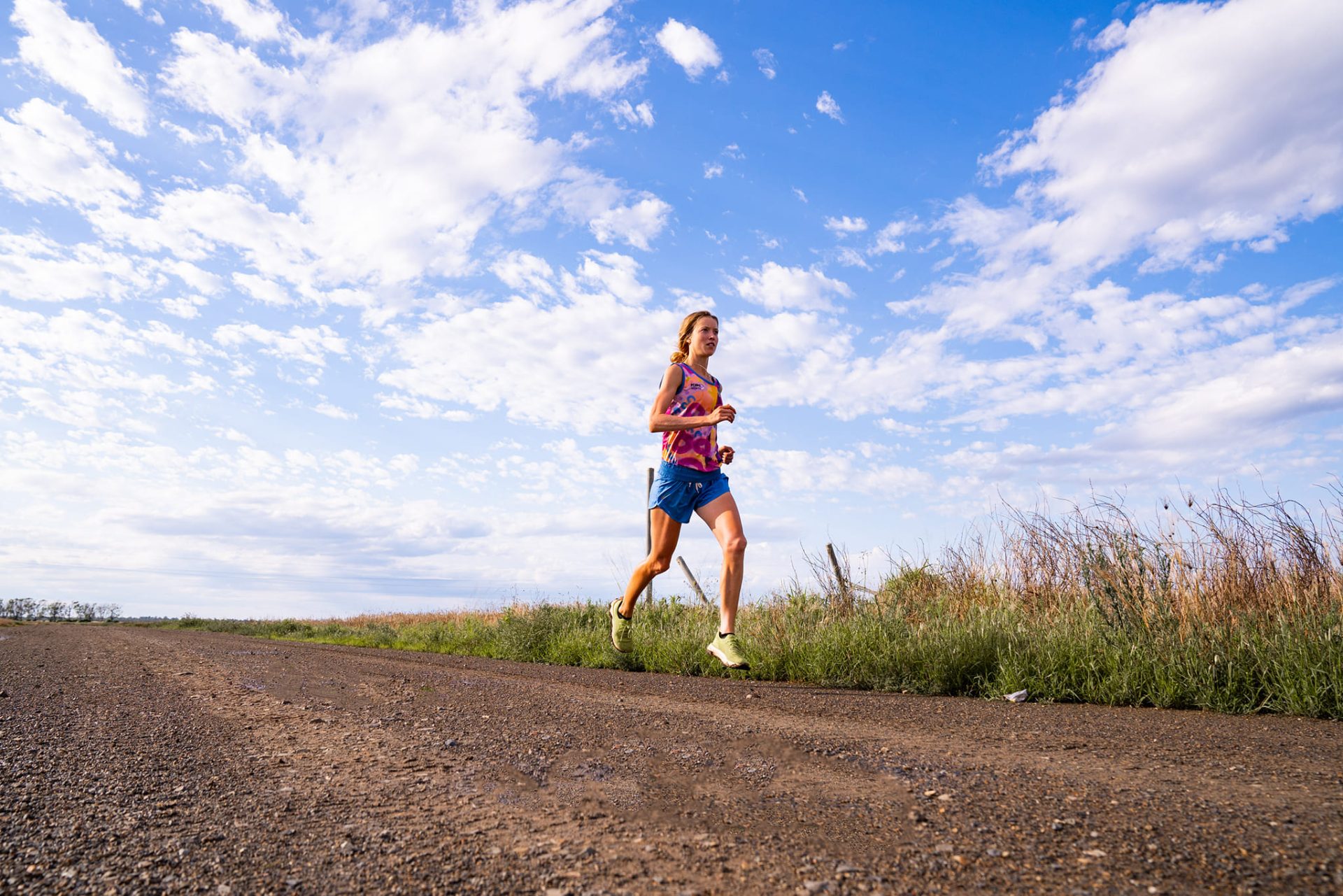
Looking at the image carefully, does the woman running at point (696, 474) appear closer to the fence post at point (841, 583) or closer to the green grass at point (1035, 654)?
the green grass at point (1035, 654)

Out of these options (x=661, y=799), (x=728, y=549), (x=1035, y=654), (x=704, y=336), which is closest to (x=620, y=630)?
(x=728, y=549)

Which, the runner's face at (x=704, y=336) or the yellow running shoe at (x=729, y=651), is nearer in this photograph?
the yellow running shoe at (x=729, y=651)

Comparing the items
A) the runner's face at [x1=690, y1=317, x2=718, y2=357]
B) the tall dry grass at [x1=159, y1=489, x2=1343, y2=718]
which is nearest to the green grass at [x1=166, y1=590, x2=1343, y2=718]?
the tall dry grass at [x1=159, y1=489, x2=1343, y2=718]

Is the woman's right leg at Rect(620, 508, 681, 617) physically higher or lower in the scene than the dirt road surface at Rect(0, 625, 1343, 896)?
higher

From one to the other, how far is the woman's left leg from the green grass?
32.0 inches

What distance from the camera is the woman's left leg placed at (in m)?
5.98

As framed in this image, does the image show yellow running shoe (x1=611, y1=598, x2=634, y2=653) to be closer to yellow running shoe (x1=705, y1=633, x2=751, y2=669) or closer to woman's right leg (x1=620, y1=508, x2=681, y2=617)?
woman's right leg (x1=620, y1=508, x2=681, y2=617)

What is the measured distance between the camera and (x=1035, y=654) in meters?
5.49

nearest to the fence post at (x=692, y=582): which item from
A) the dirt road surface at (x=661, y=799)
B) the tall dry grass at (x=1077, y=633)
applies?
the tall dry grass at (x=1077, y=633)

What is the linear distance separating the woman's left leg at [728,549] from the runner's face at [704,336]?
118cm

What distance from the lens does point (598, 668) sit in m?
7.77

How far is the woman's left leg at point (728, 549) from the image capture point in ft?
19.6

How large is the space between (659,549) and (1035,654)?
9.16ft

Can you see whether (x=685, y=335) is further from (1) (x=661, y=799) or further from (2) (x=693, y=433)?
(1) (x=661, y=799)
